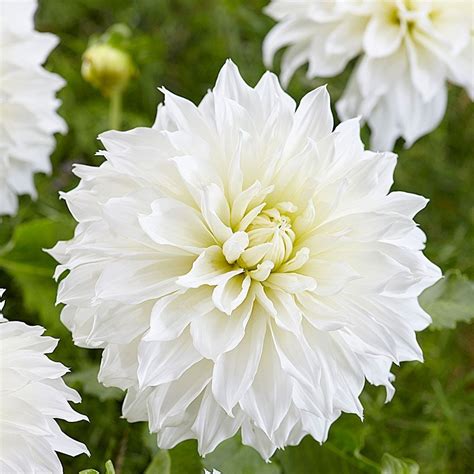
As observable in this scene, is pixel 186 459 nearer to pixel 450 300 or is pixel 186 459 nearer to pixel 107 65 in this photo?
pixel 450 300

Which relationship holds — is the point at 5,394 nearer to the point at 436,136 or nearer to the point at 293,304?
the point at 293,304

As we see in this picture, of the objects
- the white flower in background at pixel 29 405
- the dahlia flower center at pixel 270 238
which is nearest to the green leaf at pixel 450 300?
the dahlia flower center at pixel 270 238

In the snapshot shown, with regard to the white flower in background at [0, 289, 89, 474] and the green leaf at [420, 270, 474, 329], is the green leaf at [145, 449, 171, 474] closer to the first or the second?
the white flower in background at [0, 289, 89, 474]

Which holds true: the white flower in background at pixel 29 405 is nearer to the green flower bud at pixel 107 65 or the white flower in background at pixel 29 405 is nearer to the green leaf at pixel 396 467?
the green leaf at pixel 396 467

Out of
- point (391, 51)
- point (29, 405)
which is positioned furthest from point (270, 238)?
point (391, 51)

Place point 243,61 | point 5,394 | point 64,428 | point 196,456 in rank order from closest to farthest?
1. point 5,394
2. point 196,456
3. point 64,428
4. point 243,61

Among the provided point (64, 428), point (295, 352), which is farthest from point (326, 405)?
point (64, 428)

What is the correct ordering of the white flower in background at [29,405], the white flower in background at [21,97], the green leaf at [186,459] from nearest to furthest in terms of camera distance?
the white flower in background at [29,405]
the green leaf at [186,459]
the white flower in background at [21,97]
